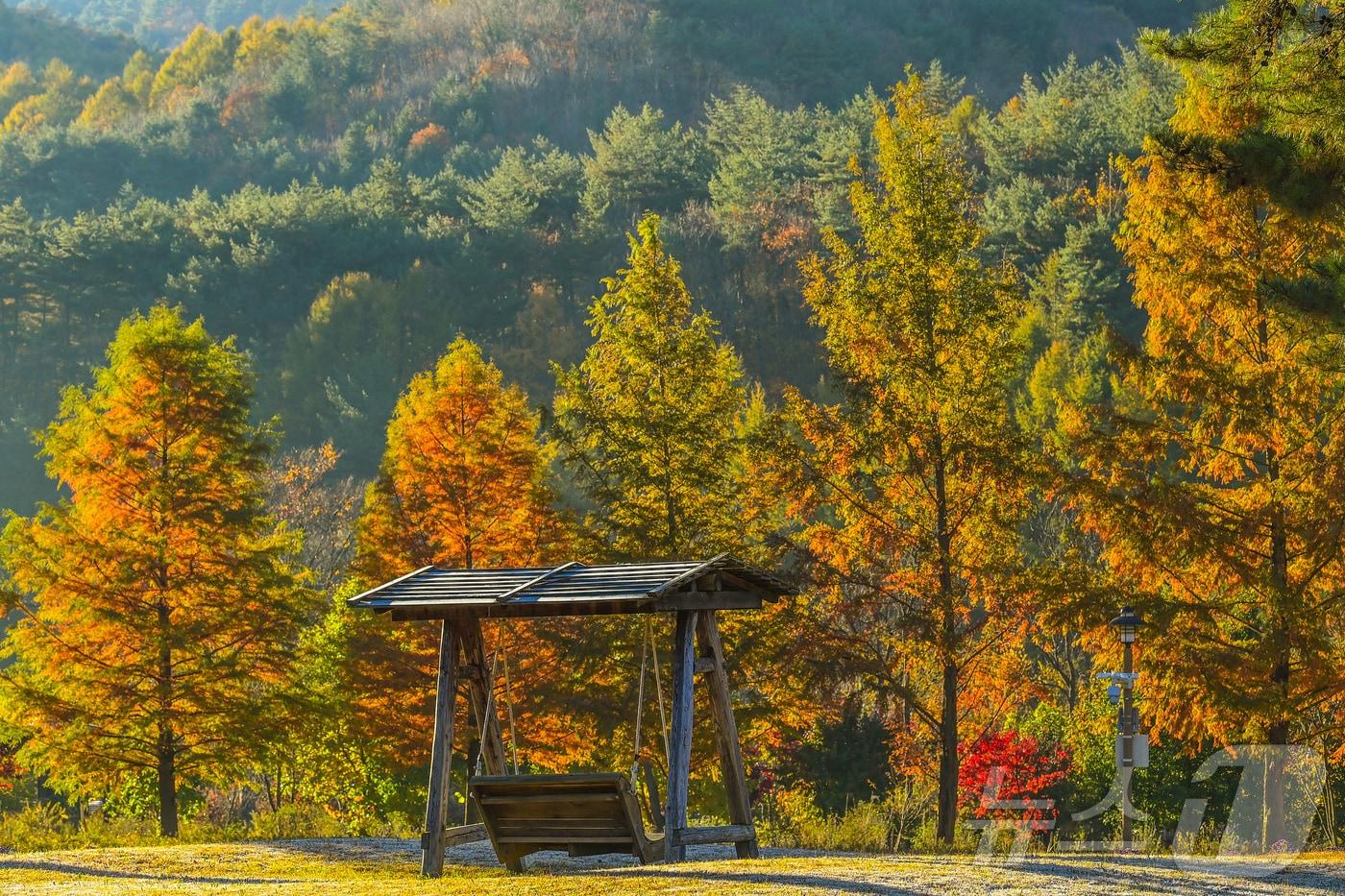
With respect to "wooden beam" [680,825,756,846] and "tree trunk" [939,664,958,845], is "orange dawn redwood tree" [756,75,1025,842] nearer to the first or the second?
"tree trunk" [939,664,958,845]

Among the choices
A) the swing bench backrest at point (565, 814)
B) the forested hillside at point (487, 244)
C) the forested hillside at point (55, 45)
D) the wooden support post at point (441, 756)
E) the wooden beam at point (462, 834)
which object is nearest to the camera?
the swing bench backrest at point (565, 814)

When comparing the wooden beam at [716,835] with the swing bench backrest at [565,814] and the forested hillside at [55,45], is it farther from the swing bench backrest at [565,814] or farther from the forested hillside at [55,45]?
the forested hillside at [55,45]

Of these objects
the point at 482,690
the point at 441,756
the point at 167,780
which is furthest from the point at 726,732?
the point at 167,780

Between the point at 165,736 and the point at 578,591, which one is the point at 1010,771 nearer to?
the point at 165,736

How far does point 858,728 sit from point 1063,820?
4281 mm

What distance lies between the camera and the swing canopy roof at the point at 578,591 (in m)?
12.8

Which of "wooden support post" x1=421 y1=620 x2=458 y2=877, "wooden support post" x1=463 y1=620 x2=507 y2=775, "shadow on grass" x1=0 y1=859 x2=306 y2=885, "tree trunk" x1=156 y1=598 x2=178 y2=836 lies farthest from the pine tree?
"shadow on grass" x1=0 y1=859 x2=306 y2=885

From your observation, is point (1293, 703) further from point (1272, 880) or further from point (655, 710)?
point (655, 710)

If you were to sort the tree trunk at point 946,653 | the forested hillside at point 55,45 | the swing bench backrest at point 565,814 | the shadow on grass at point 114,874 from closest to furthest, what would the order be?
1. the swing bench backrest at point 565,814
2. the shadow on grass at point 114,874
3. the tree trunk at point 946,653
4. the forested hillside at point 55,45

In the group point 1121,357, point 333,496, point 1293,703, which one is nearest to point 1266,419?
point 1121,357

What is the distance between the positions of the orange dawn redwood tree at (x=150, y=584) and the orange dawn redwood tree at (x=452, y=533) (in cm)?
200

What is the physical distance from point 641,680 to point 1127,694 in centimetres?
662

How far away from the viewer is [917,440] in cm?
1984

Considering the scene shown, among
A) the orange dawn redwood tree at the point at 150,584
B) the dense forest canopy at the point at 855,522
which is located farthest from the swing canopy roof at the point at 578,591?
the orange dawn redwood tree at the point at 150,584
